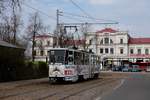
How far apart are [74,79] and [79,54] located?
111 inches

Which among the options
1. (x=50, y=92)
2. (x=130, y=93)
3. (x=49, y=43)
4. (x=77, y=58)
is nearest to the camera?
(x=130, y=93)

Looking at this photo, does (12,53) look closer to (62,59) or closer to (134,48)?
(62,59)

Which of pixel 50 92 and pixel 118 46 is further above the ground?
pixel 118 46

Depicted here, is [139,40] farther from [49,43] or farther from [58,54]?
[58,54]

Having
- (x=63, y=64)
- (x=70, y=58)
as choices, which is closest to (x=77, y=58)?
(x=70, y=58)

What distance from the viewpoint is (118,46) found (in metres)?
145

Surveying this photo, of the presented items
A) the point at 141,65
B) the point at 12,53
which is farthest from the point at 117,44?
the point at 12,53

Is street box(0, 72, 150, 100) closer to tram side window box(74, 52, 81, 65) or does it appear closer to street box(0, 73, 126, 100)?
street box(0, 73, 126, 100)

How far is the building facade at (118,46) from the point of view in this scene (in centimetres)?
14312

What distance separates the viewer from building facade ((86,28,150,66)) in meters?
143

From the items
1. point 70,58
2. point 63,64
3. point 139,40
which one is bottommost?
point 63,64

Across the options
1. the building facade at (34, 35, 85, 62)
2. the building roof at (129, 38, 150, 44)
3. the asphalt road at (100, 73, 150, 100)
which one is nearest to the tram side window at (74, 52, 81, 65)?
the building facade at (34, 35, 85, 62)

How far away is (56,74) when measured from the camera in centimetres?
3628

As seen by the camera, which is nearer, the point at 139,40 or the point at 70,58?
the point at 70,58
